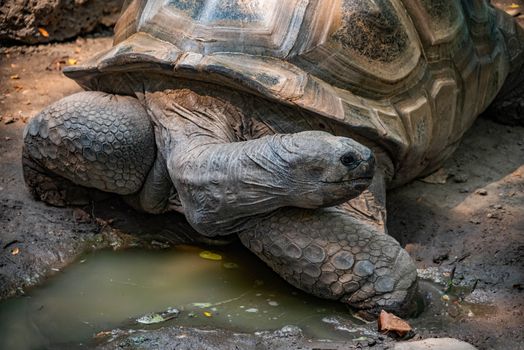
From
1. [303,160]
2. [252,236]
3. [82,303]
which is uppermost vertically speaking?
[303,160]

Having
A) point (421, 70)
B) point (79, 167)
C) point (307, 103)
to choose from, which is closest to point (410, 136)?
point (421, 70)

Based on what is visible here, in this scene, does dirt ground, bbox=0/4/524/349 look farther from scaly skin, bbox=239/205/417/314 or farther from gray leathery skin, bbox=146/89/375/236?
gray leathery skin, bbox=146/89/375/236

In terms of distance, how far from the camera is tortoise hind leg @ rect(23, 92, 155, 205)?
4762mm

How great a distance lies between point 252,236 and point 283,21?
1.11m

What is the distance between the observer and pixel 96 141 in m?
4.75

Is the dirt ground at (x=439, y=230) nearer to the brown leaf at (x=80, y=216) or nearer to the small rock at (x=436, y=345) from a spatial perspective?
the brown leaf at (x=80, y=216)

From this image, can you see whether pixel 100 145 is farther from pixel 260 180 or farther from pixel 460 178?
pixel 460 178

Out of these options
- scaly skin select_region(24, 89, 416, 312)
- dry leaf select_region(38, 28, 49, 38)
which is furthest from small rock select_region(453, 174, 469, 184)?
dry leaf select_region(38, 28, 49, 38)

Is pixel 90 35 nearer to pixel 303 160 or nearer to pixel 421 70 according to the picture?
pixel 421 70

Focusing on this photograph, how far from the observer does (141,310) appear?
14.5ft

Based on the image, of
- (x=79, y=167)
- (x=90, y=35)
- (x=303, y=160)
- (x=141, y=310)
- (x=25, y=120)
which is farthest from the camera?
(x=90, y=35)

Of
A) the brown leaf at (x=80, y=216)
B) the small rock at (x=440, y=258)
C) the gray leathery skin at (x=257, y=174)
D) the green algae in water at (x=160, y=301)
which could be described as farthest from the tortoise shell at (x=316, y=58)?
the green algae in water at (x=160, y=301)

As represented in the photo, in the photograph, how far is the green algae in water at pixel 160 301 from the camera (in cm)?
424

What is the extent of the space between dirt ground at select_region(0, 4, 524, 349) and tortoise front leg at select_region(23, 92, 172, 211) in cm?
24
